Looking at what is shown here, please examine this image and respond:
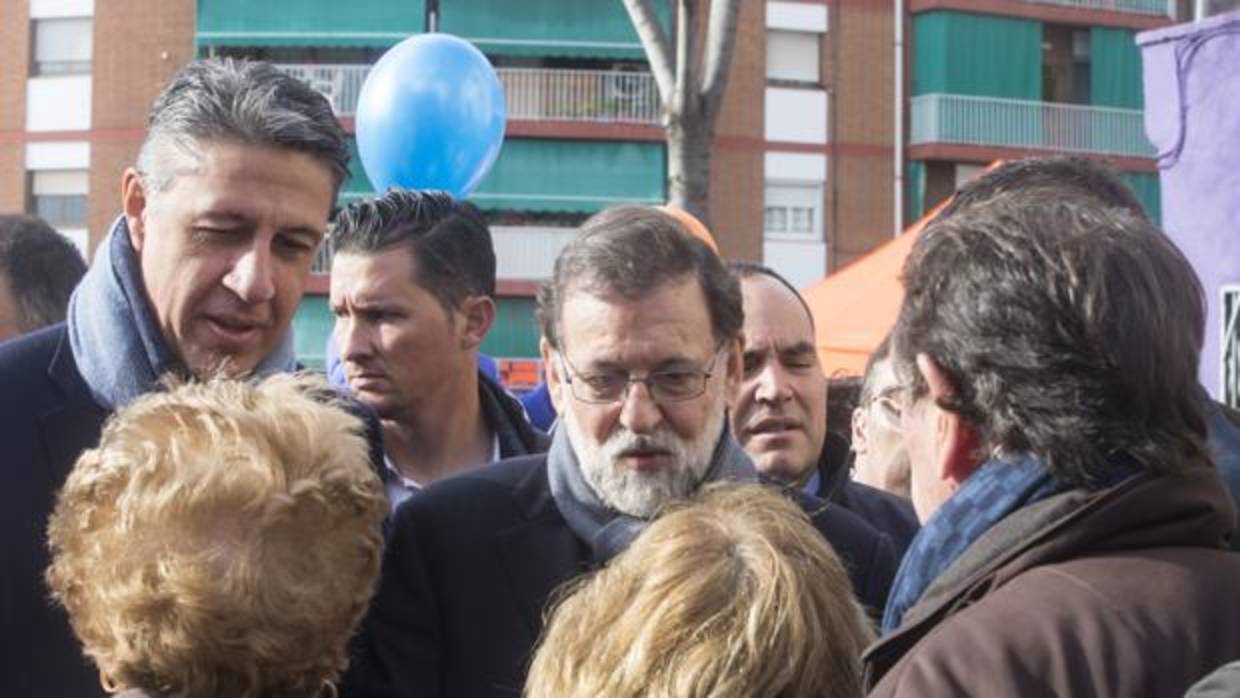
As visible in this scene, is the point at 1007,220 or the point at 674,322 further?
the point at 674,322

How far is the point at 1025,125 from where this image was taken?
32.5 metres

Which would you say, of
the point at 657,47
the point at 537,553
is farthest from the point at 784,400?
the point at 657,47

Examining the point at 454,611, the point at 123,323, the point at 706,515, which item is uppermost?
the point at 123,323

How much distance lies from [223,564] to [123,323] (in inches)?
29.1

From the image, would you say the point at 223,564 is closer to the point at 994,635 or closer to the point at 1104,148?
the point at 994,635

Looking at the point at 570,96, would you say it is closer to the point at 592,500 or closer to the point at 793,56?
the point at 793,56

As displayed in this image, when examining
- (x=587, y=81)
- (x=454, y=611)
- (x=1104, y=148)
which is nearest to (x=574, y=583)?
(x=454, y=611)

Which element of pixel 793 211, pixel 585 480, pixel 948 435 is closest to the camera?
pixel 948 435

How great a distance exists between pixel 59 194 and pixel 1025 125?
1630cm

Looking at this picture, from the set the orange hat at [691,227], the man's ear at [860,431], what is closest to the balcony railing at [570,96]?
the man's ear at [860,431]

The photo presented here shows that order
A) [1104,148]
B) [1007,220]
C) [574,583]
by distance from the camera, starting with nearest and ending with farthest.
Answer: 1. [1007,220]
2. [574,583]
3. [1104,148]

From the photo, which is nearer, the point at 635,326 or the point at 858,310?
the point at 635,326

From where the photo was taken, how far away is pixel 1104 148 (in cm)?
3309

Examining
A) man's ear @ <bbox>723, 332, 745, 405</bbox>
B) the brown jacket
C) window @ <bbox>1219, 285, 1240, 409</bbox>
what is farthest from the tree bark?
the brown jacket
